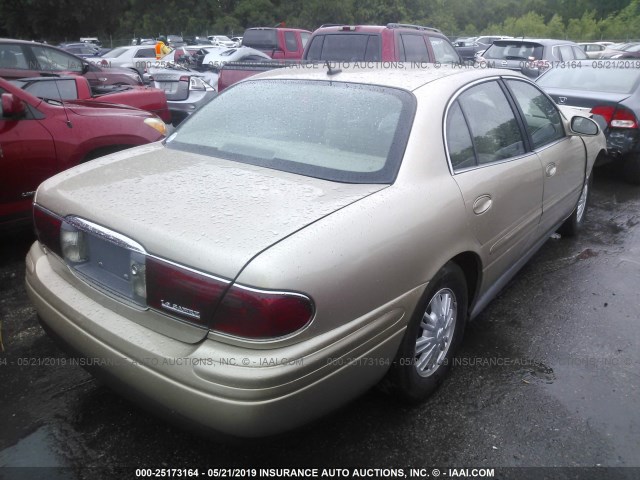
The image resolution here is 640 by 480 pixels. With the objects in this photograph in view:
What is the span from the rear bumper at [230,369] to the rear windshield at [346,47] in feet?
22.0

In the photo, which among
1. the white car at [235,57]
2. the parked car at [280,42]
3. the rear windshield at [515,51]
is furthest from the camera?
the parked car at [280,42]

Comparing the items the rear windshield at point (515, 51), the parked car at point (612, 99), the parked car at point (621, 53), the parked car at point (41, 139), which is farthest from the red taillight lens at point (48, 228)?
the parked car at point (621, 53)

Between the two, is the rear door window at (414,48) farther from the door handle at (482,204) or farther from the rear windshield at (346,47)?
the door handle at (482,204)

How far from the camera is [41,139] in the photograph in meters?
4.36

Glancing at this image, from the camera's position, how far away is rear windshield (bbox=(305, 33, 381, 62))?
8195 millimetres

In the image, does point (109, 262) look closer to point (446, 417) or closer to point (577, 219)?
point (446, 417)

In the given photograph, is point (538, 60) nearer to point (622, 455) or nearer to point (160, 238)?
point (622, 455)

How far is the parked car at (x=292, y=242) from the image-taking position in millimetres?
1825

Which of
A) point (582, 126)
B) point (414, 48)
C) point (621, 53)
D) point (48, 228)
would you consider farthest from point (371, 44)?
point (621, 53)

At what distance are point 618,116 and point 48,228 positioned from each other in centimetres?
632

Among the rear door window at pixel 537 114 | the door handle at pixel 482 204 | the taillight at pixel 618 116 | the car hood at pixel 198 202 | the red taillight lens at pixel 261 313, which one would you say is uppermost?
the rear door window at pixel 537 114

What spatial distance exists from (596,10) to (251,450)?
59.1 meters

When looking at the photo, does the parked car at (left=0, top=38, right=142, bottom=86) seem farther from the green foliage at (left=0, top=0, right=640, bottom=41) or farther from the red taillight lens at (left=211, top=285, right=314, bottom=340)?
the green foliage at (left=0, top=0, right=640, bottom=41)

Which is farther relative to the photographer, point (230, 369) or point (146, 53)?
point (146, 53)
